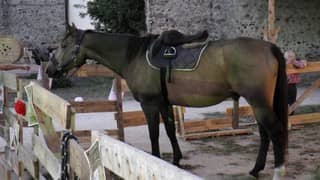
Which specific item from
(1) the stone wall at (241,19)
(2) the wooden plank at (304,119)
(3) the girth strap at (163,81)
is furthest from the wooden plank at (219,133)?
(1) the stone wall at (241,19)

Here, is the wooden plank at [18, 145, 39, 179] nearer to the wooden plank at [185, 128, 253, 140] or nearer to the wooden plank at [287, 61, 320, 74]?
the wooden plank at [185, 128, 253, 140]

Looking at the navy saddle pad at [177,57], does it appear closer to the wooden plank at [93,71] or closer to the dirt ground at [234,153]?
the dirt ground at [234,153]

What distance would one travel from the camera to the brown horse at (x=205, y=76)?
575 centimetres

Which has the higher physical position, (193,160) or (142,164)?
(142,164)

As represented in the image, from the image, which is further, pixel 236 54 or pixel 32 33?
pixel 32 33

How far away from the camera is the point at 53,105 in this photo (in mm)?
4266

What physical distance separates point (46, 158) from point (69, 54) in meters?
2.15

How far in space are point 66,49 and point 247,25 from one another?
Result: 10945 millimetres

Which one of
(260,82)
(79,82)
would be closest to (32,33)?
(79,82)

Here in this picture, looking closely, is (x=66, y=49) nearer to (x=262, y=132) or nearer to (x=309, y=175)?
(x=262, y=132)

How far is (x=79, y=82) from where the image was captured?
18.4 metres

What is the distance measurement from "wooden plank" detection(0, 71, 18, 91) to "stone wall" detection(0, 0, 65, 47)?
56.9 ft

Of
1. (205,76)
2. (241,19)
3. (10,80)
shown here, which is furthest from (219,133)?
(241,19)

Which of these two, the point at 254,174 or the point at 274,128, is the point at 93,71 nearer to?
the point at 254,174
